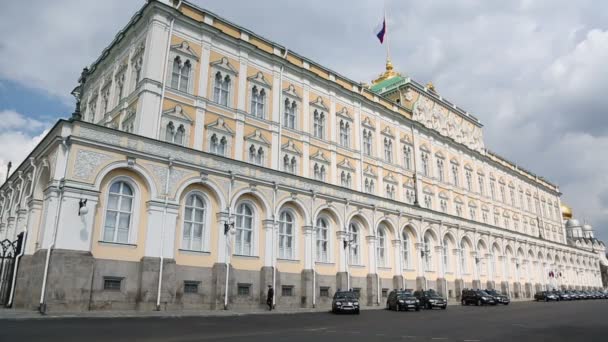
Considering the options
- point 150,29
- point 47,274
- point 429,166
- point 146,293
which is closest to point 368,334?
point 146,293

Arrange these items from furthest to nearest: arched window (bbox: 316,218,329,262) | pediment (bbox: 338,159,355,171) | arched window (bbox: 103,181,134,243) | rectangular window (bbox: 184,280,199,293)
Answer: pediment (bbox: 338,159,355,171) → arched window (bbox: 316,218,329,262) → rectangular window (bbox: 184,280,199,293) → arched window (bbox: 103,181,134,243)

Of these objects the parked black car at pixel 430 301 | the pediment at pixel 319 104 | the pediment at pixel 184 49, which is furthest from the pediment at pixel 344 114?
the parked black car at pixel 430 301

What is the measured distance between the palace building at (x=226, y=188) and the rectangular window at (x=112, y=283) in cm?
7

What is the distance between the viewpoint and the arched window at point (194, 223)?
25594 millimetres

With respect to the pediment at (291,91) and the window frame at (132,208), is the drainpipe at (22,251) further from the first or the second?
the pediment at (291,91)

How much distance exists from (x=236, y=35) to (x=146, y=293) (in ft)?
69.2

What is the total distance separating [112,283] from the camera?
21969 mm

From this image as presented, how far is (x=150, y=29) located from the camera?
97.9ft

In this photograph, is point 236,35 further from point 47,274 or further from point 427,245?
point 427,245

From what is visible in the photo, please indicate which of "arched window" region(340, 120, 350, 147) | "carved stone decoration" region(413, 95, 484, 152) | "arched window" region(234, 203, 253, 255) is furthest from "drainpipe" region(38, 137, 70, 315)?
"carved stone decoration" region(413, 95, 484, 152)

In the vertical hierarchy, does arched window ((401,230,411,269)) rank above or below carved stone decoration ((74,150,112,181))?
below

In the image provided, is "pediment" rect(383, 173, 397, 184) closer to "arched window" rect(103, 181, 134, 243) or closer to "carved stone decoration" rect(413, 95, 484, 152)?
"carved stone decoration" rect(413, 95, 484, 152)

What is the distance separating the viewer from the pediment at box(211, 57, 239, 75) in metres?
32.7

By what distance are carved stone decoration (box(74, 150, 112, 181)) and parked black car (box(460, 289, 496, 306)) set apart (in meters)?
33.0
